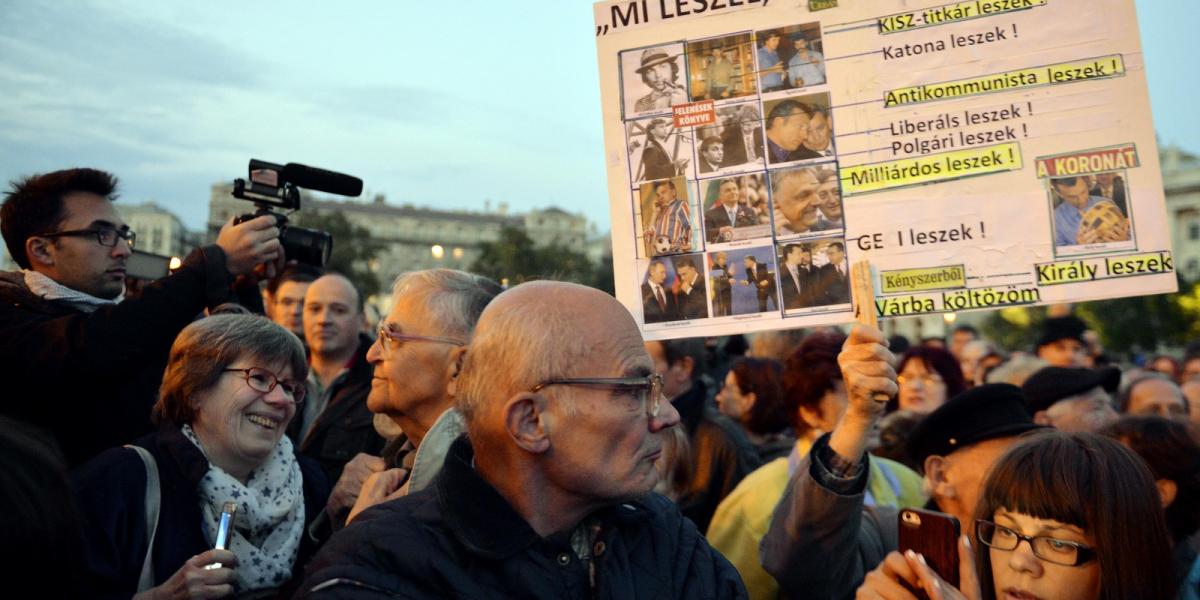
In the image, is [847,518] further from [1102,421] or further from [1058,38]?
[1102,421]

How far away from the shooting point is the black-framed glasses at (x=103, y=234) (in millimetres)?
3775

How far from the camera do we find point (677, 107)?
2928 mm

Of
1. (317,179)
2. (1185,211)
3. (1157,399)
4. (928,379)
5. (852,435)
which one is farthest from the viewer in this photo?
(1185,211)

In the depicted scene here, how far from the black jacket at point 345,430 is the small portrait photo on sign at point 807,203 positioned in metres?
2.40

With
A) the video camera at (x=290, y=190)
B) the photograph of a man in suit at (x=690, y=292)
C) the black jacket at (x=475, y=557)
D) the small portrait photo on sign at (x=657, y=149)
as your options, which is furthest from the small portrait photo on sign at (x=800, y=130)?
the video camera at (x=290, y=190)

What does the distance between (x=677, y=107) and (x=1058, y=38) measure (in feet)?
3.56

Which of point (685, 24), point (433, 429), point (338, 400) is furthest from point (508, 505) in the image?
point (338, 400)

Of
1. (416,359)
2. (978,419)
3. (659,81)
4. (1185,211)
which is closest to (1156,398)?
(978,419)

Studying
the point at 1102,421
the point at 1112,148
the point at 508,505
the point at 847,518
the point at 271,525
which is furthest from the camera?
the point at 1102,421

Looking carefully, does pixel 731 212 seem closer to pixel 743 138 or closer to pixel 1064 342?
pixel 743 138

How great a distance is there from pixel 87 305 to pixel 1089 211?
3568 millimetres

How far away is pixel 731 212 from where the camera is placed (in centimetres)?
286

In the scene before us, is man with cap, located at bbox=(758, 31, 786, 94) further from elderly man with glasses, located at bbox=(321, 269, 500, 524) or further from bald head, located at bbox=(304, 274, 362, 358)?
bald head, located at bbox=(304, 274, 362, 358)

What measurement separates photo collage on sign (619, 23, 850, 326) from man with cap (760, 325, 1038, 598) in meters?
0.29
